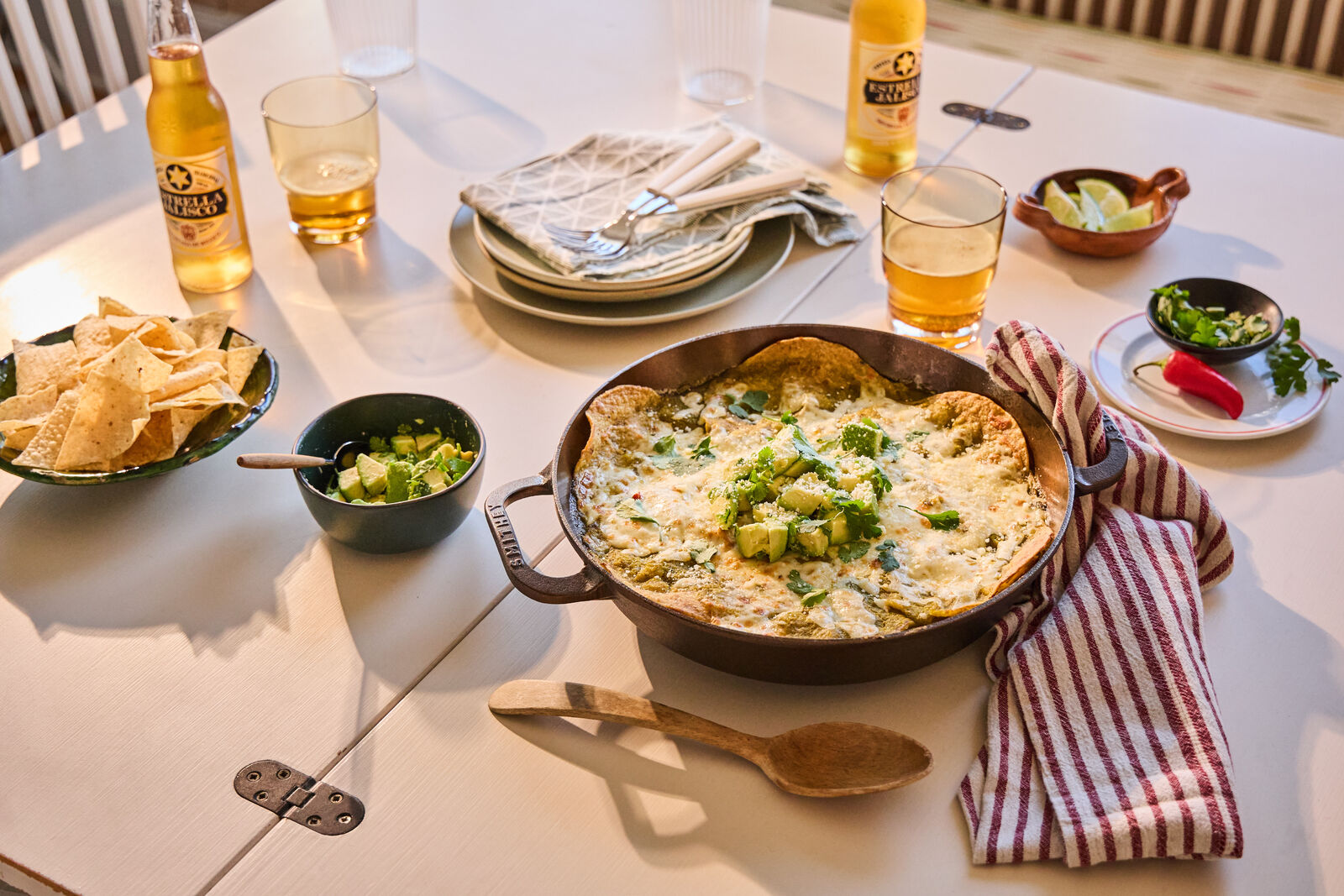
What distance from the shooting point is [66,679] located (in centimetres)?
113

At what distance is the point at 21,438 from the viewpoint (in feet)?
4.15

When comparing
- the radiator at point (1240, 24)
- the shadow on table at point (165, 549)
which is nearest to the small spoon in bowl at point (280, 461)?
the shadow on table at point (165, 549)

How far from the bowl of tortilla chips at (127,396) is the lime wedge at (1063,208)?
113cm

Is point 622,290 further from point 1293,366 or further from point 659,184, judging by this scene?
point 1293,366

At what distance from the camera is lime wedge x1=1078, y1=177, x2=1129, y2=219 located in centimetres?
175

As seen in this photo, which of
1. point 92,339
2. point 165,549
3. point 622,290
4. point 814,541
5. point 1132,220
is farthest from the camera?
point 1132,220

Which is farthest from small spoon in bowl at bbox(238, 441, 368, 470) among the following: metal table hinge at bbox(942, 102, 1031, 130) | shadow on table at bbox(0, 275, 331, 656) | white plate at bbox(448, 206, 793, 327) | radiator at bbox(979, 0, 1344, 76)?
radiator at bbox(979, 0, 1344, 76)

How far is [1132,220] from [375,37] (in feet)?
4.85

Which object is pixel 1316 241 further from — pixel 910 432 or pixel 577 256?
pixel 577 256

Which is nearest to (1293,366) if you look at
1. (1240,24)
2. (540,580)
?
(540,580)

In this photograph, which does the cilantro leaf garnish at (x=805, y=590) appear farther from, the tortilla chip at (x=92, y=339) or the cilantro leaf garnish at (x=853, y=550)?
the tortilla chip at (x=92, y=339)

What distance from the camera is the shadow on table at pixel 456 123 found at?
80.0 inches

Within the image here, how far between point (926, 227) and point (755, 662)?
2.49 feet

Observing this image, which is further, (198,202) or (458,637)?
(198,202)
